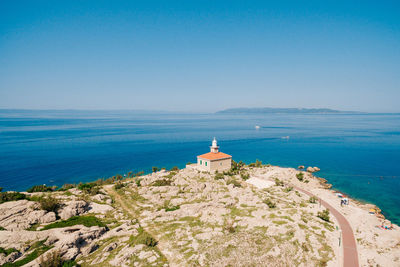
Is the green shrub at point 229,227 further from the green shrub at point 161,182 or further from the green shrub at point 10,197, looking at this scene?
the green shrub at point 10,197

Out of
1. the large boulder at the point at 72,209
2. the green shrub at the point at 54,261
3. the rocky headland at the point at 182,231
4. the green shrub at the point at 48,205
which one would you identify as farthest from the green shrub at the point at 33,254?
the green shrub at the point at 48,205

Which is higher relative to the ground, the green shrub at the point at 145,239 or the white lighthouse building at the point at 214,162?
the white lighthouse building at the point at 214,162

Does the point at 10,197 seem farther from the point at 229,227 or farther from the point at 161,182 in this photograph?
the point at 229,227

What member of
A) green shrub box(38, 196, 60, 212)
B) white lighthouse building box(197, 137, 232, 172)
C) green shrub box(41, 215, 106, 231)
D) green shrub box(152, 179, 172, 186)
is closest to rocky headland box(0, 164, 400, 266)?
green shrub box(41, 215, 106, 231)

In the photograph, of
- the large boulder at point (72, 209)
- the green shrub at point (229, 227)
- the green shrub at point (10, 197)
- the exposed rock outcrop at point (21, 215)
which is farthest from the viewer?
the green shrub at point (10, 197)

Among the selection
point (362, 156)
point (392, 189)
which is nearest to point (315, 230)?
point (392, 189)

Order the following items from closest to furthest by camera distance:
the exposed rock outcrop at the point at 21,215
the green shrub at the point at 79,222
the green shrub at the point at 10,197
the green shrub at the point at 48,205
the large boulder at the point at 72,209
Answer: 1. the exposed rock outcrop at the point at 21,215
2. the green shrub at the point at 79,222
3. the green shrub at the point at 48,205
4. the large boulder at the point at 72,209
5. the green shrub at the point at 10,197
